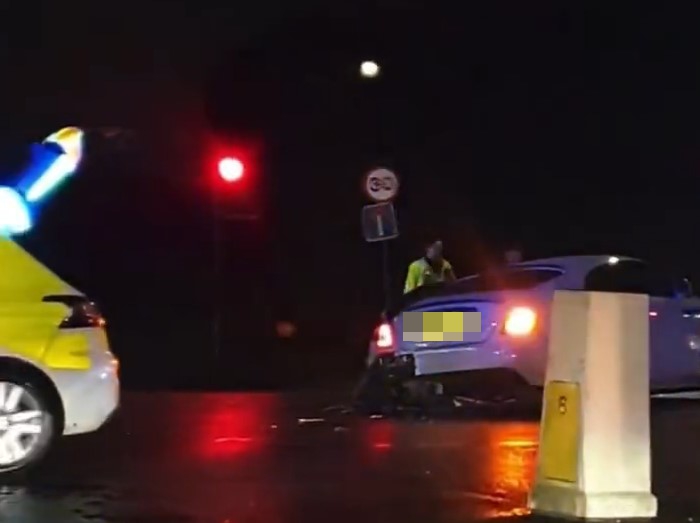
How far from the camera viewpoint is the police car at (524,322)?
14.4m

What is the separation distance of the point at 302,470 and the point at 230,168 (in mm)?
10539

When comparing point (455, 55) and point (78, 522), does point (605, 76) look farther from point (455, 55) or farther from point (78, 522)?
point (78, 522)

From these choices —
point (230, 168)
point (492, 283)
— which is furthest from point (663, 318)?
point (230, 168)

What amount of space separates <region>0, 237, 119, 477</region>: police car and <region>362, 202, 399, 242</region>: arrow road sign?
30.2 ft

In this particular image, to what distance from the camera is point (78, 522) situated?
860 centimetres

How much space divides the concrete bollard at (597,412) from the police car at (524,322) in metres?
5.53

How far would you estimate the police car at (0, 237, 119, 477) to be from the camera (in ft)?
33.8

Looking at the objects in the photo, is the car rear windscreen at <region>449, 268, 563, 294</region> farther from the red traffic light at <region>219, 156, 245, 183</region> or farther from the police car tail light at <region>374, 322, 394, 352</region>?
the red traffic light at <region>219, 156, 245, 183</region>

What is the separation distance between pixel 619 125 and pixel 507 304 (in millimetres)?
20470

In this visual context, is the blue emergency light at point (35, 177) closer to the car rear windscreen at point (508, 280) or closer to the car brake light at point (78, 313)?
the car brake light at point (78, 313)

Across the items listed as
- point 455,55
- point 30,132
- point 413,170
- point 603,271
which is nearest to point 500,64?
point 455,55

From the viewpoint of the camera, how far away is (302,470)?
35.2 ft

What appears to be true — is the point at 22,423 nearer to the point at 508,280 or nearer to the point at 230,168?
the point at 508,280

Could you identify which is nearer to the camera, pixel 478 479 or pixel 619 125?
pixel 478 479
